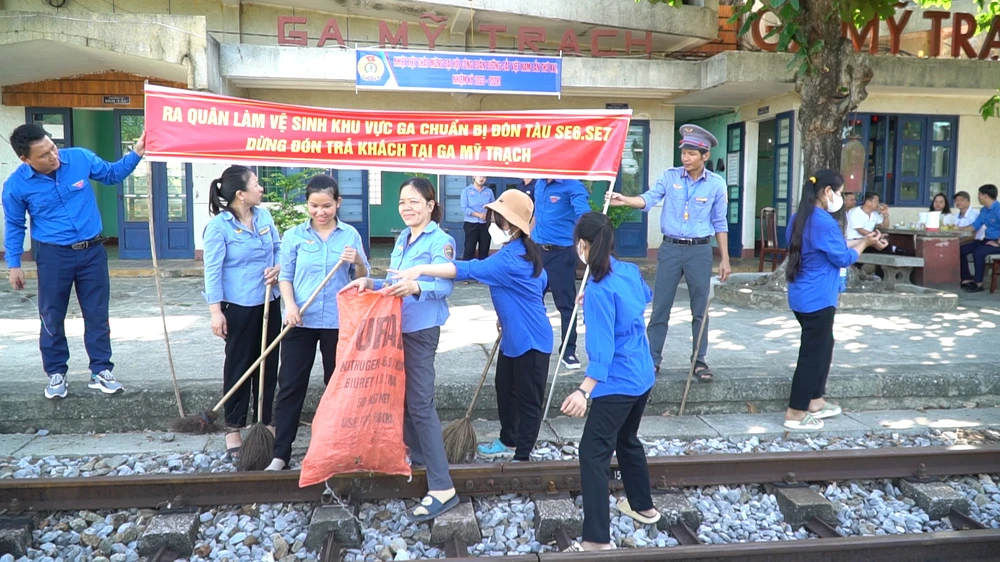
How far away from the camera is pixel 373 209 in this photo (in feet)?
62.7

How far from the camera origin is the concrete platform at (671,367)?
213 inches

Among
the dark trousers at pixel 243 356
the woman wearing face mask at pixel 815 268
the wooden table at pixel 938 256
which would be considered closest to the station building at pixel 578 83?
the wooden table at pixel 938 256

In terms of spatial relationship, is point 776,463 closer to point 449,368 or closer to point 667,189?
point 667,189

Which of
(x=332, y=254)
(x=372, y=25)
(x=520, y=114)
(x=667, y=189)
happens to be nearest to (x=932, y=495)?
(x=667, y=189)

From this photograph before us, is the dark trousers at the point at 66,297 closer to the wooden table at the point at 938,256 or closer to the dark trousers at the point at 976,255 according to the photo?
the wooden table at the point at 938,256

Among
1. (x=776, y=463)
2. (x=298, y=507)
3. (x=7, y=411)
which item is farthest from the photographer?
(x=7, y=411)

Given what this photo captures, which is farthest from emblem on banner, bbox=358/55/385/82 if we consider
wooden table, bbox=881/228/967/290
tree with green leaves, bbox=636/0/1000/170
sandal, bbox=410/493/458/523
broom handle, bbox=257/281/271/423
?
sandal, bbox=410/493/458/523

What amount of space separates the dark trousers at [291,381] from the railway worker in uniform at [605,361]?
1.70m

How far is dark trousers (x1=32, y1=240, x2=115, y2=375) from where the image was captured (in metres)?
5.13

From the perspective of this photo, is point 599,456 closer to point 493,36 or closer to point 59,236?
point 59,236

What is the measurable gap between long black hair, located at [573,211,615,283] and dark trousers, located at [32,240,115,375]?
141 inches

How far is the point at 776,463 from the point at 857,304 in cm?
612

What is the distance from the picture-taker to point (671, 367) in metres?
6.45

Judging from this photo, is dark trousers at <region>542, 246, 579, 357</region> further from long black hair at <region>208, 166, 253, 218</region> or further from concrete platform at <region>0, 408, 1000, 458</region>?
long black hair at <region>208, 166, 253, 218</region>
